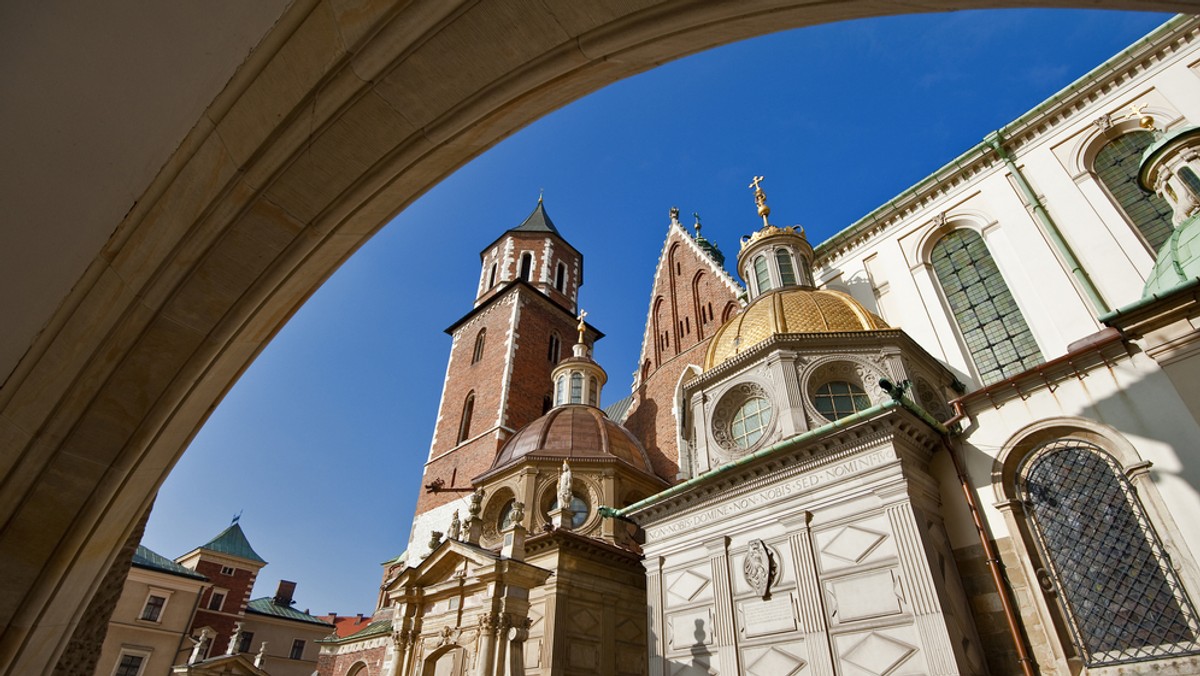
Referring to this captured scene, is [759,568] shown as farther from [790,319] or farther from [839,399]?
[790,319]

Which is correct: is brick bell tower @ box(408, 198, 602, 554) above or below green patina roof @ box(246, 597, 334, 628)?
above

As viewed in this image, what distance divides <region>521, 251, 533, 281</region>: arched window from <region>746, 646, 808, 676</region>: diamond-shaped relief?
26.4 m

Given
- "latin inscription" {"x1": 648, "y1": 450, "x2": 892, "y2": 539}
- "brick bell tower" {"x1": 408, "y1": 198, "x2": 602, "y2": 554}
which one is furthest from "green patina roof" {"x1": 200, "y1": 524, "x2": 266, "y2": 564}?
"latin inscription" {"x1": 648, "y1": 450, "x2": 892, "y2": 539}

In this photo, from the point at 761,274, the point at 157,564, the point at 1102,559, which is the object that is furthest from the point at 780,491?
the point at 157,564

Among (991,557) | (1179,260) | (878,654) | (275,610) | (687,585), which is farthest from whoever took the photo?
(275,610)

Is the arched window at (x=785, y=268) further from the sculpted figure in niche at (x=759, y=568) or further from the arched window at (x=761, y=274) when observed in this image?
the sculpted figure in niche at (x=759, y=568)

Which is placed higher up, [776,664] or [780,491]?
[780,491]

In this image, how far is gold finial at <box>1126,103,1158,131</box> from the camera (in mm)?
12303

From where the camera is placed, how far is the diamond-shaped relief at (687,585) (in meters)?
11.3

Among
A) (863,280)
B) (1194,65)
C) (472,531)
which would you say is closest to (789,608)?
(472,531)

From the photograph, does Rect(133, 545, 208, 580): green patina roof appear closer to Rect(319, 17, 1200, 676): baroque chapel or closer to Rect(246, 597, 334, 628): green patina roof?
Rect(246, 597, 334, 628): green patina roof

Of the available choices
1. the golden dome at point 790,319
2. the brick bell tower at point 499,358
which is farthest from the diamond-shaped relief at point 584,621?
the brick bell tower at point 499,358

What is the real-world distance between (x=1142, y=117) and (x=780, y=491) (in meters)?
11.7

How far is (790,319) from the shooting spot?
1405 cm
